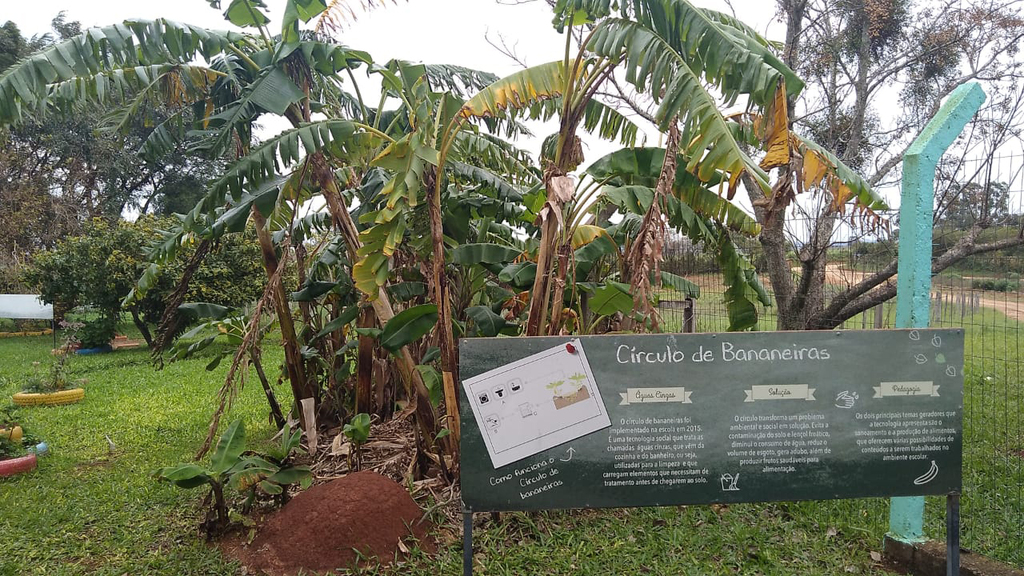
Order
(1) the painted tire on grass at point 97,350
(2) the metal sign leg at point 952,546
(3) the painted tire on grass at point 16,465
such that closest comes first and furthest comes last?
(2) the metal sign leg at point 952,546
(3) the painted tire on grass at point 16,465
(1) the painted tire on grass at point 97,350

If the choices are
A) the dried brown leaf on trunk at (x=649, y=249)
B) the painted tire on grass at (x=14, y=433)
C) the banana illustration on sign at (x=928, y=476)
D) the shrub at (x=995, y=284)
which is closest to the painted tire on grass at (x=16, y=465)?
the painted tire on grass at (x=14, y=433)

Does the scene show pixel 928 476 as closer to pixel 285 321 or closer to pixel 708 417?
pixel 708 417

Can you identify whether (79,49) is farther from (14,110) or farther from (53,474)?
(53,474)

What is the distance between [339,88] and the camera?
5543mm

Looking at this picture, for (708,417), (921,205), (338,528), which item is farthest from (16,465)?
(921,205)

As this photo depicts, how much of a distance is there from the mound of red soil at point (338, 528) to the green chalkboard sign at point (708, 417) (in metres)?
1.36

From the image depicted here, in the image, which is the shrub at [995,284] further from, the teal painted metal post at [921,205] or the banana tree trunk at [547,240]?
the banana tree trunk at [547,240]

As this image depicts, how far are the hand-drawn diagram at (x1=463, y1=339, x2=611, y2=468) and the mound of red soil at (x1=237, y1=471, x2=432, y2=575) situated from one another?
1.49 metres

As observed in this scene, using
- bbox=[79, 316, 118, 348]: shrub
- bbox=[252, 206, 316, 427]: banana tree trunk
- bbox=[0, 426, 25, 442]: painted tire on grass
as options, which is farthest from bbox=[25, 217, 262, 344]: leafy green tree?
bbox=[252, 206, 316, 427]: banana tree trunk

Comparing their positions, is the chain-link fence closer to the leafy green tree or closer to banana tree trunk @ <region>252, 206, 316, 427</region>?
banana tree trunk @ <region>252, 206, 316, 427</region>

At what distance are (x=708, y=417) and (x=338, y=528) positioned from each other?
2.30m

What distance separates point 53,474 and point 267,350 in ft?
27.9

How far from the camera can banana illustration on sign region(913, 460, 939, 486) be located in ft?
9.28

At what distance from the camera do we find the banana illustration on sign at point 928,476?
9.28 ft
